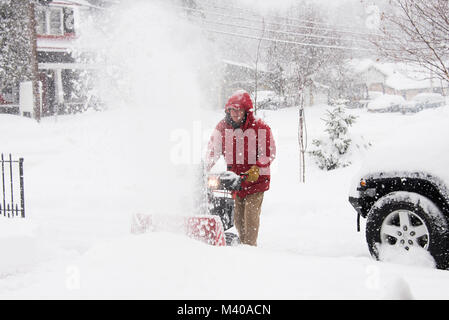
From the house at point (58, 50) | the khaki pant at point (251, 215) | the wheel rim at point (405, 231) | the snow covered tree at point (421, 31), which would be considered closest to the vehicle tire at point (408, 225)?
the wheel rim at point (405, 231)

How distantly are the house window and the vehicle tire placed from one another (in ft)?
103

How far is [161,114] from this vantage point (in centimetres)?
1417

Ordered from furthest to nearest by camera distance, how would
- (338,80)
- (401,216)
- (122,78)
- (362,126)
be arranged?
(338,80) < (362,126) < (122,78) < (401,216)

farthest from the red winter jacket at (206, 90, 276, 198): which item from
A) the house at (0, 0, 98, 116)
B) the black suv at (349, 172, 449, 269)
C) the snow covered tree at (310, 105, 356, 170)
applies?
the house at (0, 0, 98, 116)

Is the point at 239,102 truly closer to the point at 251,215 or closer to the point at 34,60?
the point at 251,215

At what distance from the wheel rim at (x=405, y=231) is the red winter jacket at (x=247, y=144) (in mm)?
1367

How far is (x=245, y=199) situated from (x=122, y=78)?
19037mm

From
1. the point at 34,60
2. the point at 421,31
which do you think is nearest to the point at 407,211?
the point at 421,31

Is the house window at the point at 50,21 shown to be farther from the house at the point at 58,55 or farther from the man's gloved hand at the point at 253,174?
the man's gloved hand at the point at 253,174

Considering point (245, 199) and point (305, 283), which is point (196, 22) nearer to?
point (245, 199)

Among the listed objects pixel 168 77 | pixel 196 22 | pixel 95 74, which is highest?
pixel 196 22

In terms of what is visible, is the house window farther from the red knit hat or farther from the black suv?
the black suv
